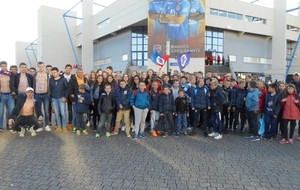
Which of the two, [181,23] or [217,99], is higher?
[181,23]

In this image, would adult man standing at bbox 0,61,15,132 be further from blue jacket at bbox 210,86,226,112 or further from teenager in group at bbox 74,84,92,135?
blue jacket at bbox 210,86,226,112

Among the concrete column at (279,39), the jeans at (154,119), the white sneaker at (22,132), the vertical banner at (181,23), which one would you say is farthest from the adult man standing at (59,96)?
the concrete column at (279,39)

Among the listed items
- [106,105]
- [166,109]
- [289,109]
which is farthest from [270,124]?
[106,105]

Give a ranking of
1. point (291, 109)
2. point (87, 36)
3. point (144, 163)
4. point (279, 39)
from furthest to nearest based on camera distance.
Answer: point (87, 36), point (279, 39), point (291, 109), point (144, 163)

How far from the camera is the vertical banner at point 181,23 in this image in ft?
97.4

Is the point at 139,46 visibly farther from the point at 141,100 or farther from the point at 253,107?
the point at 253,107

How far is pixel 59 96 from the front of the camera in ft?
24.7

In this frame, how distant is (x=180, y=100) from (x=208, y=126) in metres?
1.39

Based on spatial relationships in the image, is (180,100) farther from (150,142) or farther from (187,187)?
(187,187)

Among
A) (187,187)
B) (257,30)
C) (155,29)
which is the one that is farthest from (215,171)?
(257,30)

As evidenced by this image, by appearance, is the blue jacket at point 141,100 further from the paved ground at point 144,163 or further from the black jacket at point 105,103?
the paved ground at point 144,163

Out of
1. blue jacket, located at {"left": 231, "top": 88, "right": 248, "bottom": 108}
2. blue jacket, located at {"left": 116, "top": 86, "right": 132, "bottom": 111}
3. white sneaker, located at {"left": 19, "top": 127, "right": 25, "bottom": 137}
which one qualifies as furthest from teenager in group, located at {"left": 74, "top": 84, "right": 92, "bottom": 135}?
blue jacket, located at {"left": 231, "top": 88, "right": 248, "bottom": 108}

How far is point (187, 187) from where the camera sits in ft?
12.7

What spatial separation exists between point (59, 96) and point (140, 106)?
97.6 inches
